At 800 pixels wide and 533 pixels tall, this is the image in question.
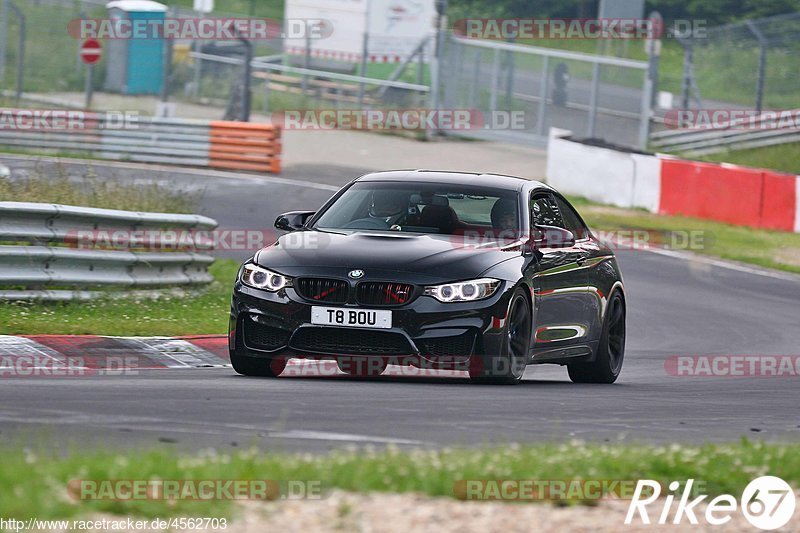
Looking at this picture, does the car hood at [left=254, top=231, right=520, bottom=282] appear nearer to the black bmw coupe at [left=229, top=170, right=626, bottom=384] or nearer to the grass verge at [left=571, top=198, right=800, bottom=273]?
the black bmw coupe at [left=229, top=170, right=626, bottom=384]

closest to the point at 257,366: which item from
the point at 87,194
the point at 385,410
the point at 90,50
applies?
the point at 385,410

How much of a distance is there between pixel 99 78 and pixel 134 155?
1153 cm

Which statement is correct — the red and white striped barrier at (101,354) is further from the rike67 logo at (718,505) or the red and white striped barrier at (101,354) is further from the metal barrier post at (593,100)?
the metal barrier post at (593,100)

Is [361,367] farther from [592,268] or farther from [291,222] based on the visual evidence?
[592,268]

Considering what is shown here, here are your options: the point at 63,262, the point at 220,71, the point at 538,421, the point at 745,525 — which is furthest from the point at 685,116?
the point at 745,525

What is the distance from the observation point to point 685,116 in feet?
105

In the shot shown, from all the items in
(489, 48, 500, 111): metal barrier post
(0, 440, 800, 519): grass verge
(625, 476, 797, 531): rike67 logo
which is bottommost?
(625, 476, 797, 531): rike67 logo

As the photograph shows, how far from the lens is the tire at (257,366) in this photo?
10.1 m

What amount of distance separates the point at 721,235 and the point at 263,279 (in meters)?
14.7

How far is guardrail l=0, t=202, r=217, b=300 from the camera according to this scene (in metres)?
12.9

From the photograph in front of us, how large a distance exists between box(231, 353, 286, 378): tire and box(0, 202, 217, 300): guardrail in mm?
3411

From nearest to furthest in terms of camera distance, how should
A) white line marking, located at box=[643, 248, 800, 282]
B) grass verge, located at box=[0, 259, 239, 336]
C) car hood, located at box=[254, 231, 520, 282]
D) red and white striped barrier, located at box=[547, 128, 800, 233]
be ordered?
car hood, located at box=[254, 231, 520, 282] → grass verge, located at box=[0, 259, 239, 336] → white line marking, located at box=[643, 248, 800, 282] → red and white striped barrier, located at box=[547, 128, 800, 233]

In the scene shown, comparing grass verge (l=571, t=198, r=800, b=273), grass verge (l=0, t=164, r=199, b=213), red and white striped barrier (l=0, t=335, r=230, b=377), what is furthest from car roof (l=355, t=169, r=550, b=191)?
grass verge (l=571, t=198, r=800, b=273)

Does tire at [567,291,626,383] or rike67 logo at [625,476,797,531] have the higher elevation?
rike67 logo at [625,476,797,531]
